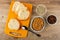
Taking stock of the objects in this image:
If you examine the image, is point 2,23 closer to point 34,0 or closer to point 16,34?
point 16,34

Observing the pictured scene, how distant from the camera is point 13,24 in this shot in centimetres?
137

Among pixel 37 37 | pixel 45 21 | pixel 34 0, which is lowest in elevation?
pixel 37 37

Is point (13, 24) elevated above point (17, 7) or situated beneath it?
situated beneath

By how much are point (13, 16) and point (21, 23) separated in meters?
0.07

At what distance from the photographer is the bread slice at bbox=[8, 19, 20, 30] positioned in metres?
1.37

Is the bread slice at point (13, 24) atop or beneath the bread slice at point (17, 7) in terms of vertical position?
beneath

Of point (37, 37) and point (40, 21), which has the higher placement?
point (40, 21)

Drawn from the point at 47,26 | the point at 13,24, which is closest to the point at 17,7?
the point at 13,24

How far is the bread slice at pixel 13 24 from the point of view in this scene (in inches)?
53.8

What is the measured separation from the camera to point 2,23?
55.2 inches

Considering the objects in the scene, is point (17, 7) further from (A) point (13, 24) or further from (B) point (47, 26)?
(B) point (47, 26)

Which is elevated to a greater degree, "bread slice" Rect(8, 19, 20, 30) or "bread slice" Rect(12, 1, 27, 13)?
"bread slice" Rect(12, 1, 27, 13)

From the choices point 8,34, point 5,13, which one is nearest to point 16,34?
point 8,34

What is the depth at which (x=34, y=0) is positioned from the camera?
142cm
